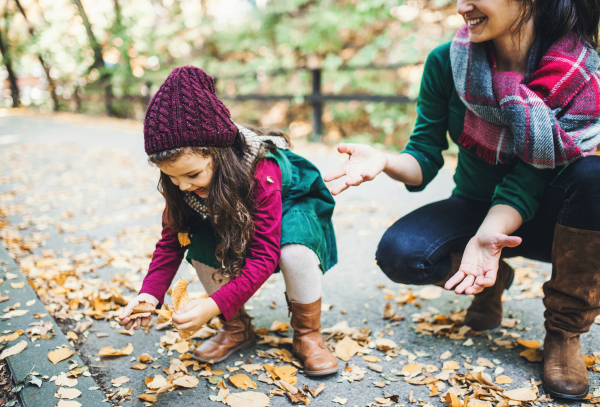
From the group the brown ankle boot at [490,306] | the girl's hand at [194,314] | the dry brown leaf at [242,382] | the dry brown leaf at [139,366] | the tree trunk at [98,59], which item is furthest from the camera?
the tree trunk at [98,59]

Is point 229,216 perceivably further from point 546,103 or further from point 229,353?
point 546,103

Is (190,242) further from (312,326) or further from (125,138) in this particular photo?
(125,138)

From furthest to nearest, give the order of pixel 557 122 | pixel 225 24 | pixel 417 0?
pixel 225 24
pixel 417 0
pixel 557 122

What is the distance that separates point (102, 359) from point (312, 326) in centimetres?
84

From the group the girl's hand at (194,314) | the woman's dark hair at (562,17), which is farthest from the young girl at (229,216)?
the woman's dark hair at (562,17)

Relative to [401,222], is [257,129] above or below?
above

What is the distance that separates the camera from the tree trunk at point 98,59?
12.9 meters

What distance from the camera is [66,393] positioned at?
1463 millimetres

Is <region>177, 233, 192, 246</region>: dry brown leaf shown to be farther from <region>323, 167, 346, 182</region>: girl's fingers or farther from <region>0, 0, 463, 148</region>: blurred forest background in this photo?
<region>0, 0, 463, 148</region>: blurred forest background

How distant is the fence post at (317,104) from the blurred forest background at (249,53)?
10 cm

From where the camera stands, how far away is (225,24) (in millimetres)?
10203

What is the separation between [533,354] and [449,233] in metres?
0.57

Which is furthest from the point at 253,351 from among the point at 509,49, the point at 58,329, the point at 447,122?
the point at 509,49

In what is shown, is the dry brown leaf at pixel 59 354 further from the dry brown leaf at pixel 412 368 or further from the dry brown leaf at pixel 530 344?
the dry brown leaf at pixel 530 344
